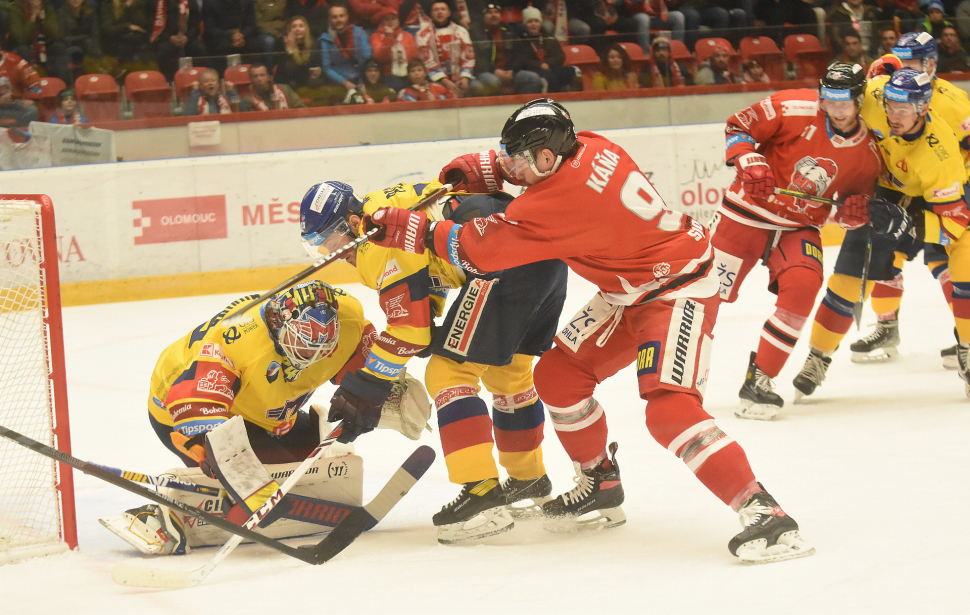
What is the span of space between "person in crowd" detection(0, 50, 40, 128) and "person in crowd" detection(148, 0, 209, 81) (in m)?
1.03

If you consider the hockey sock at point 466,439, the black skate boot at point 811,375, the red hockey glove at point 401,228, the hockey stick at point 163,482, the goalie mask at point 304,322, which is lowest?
the black skate boot at point 811,375

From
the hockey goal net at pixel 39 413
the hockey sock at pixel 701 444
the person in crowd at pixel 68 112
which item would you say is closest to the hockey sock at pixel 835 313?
the hockey sock at pixel 701 444

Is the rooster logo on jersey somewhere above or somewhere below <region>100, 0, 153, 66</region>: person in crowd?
below

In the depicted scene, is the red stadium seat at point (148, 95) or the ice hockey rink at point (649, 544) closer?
the ice hockey rink at point (649, 544)

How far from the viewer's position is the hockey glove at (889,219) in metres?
3.87

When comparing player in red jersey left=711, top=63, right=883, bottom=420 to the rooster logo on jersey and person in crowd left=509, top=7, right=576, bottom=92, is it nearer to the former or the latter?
the rooster logo on jersey

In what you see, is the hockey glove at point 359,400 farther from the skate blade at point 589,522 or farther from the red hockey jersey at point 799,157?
the red hockey jersey at point 799,157

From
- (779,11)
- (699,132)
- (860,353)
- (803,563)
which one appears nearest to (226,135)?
(699,132)

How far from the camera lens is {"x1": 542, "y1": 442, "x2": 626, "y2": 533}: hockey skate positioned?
8.95ft

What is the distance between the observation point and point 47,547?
267cm

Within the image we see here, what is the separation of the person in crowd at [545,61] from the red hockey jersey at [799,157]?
13.3 ft

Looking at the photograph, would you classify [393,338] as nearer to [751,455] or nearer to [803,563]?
[803,563]

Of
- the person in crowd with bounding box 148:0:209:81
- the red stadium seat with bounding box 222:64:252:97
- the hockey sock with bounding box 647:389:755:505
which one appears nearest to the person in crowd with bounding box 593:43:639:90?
the red stadium seat with bounding box 222:64:252:97

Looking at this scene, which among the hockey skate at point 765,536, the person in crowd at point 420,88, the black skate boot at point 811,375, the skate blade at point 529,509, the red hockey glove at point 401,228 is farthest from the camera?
the person in crowd at point 420,88
